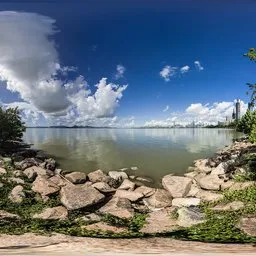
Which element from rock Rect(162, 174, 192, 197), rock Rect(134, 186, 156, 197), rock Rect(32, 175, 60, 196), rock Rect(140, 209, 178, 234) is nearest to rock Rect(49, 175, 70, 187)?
rock Rect(32, 175, 60, 196)

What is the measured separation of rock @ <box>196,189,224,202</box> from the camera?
17.7 m

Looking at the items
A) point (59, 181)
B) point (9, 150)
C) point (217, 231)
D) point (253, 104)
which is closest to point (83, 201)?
point (59, 181)

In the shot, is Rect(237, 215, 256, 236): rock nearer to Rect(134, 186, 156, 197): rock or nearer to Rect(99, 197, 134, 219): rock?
Rect(99, 197, 134, 219): rock

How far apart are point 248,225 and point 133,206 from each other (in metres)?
6.95

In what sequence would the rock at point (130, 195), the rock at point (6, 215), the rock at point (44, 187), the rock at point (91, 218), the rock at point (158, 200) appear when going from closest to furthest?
the rock at point (6, 215)
the rock at point (91, 218)
the rock at point (44, 187)
the rock at point (158, 200)
the rock at point (130, 195)

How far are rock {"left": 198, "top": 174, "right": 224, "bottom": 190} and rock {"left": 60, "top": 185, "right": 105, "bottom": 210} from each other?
6497mm

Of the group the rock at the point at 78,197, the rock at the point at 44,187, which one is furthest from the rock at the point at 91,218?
the rock at the point at 44,187

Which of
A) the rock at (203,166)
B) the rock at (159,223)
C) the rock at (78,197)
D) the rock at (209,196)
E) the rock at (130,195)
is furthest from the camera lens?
the rock at (203,166)

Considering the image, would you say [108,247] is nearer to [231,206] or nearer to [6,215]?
[6,215]

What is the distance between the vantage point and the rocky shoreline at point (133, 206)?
12.4 meters

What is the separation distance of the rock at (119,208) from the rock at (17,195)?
3.91 metres

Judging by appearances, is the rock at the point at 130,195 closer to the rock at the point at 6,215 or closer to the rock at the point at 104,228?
the rock at the point at 104,228

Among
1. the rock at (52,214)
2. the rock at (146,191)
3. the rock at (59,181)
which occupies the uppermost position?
the rock at (59,181)

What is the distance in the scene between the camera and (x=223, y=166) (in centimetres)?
2317
